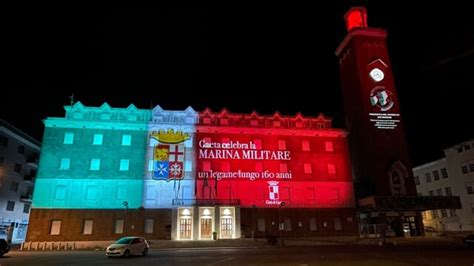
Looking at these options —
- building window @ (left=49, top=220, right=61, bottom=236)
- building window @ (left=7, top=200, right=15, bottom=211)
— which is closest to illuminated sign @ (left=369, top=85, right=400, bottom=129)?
building window @ (left=49, top=220, right=61, bottom=236)

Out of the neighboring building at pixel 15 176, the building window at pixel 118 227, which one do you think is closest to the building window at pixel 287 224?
the building window at pixel 118 227

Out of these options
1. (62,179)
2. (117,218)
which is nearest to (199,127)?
(117,218)

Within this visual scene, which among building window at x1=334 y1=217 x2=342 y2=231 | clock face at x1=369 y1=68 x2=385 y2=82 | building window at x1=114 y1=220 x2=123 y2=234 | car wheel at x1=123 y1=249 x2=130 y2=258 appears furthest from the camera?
clock face at x1=369 y1=68 x2=385 y2=82

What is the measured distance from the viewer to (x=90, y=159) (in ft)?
132

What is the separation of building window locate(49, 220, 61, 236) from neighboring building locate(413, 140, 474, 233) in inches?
2180

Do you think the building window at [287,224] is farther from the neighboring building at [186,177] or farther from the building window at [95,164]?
the building window at [95,164]

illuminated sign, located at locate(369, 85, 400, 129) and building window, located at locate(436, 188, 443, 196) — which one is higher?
illuminated sign, located at locate(369, 85, 400, 129)

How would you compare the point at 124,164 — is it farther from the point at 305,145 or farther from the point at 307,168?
the point at 305,145

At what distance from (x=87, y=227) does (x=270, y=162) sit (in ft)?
80.1

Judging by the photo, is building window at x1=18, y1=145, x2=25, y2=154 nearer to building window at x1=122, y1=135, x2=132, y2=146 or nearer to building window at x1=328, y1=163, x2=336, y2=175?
building window at x1=122, y1=135, x2=132, y2=146

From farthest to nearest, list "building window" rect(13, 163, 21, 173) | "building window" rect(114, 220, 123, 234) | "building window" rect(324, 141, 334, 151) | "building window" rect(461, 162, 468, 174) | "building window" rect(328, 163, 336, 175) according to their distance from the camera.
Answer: "building window" rect(13, 163, 21, 173)
"building window" rect(461, 162, 468, 174)
"building window" rect(324, 141, 334, 151)
"building window" rect(328, 163, 336, 175)
"building window" rect(114, 220, 123, 234)

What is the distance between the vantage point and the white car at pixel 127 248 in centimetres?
2064

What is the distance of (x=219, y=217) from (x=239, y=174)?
245 inches

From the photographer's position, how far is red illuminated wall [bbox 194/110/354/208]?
137ft
